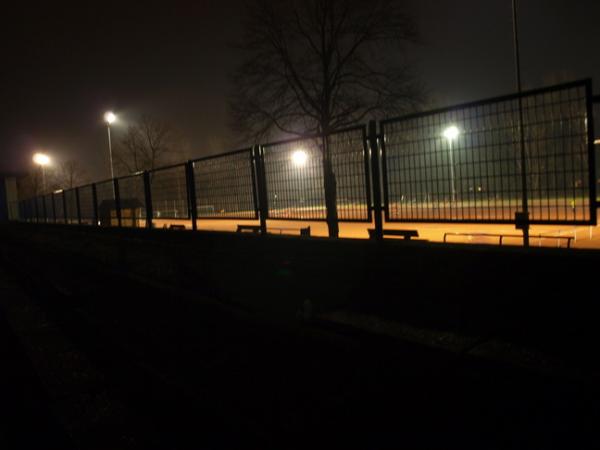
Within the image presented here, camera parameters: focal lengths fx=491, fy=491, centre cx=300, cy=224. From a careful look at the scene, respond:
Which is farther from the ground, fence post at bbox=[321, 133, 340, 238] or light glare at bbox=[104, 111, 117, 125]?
light glare at bbox=[104, 111, 117, 125]

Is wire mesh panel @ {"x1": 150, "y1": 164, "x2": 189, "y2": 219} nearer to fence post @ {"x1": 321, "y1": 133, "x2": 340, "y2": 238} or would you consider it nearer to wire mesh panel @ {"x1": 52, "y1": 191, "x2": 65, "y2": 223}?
fence post @ {"x1": 321, "y1": 133, "x2": 340, "y2": 238}

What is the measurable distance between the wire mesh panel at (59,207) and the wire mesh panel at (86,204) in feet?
14.3

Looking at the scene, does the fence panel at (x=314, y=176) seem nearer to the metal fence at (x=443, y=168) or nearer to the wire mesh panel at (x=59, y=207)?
the metal fence at (x=443, y=168)

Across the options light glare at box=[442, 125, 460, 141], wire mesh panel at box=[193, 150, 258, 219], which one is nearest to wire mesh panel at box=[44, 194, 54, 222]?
wire mesh panel at box=[193, 150, 258, 219]

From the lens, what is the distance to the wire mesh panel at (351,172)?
605cm

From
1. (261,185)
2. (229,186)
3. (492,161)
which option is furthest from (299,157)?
(492,161)

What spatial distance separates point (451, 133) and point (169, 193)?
7.36 m

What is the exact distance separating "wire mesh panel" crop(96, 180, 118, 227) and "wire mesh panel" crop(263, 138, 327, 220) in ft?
31.2

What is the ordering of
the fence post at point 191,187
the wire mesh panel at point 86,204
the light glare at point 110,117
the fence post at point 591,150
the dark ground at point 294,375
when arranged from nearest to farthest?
1. the dark ground at point 294,375
2. the fence post at point 591,150
3. the fence post at point 191,187
4. the wire mesh panel at point 86,204
5. the light glare at point 110,117

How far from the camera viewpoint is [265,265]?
697cm

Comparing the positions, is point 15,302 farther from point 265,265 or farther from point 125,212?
point 125,212

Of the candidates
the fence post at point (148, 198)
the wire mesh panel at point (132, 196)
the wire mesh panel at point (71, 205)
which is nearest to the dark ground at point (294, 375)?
the fence post at point (148, 198)

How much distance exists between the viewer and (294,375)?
3654 millimetres

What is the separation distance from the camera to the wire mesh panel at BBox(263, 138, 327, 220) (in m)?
6.91
